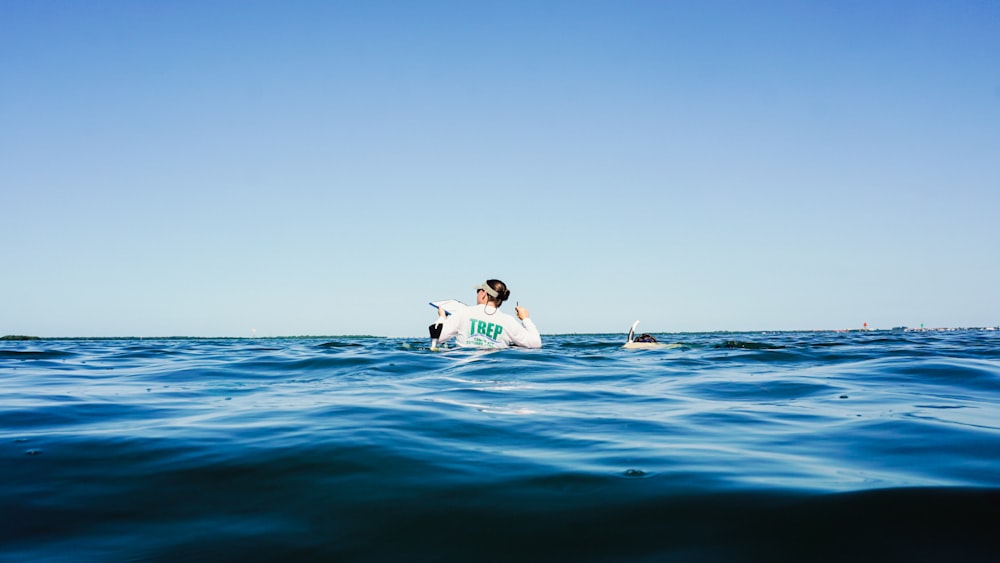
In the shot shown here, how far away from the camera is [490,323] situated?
12719mm

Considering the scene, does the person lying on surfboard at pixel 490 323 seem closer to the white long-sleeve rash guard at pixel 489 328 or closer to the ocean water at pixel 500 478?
the white long-sleeve rash guard at pixel 489 328

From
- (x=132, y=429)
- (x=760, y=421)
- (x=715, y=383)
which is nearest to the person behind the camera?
(x=132, y=429)

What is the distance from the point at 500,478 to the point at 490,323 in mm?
9560

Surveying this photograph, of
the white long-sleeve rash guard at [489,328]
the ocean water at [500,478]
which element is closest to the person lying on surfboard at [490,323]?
the white long-sleeve rash guard at [489,328]

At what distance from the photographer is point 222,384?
850 centimetres

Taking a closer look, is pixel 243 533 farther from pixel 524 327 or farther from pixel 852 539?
pixel 524 327

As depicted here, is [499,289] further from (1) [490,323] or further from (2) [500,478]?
(2) [500,478]

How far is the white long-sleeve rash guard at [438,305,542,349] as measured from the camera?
12742mm

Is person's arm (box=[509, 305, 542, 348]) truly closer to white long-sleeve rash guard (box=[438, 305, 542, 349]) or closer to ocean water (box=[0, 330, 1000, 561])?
white long-sleeve rash guard (box=[438, 305, 542, 349])

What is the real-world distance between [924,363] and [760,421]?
23.2 ft

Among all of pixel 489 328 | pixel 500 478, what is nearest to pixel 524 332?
pixel 489 328

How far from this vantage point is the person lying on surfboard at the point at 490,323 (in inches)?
502

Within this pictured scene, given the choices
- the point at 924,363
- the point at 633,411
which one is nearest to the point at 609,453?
the point at 633,411

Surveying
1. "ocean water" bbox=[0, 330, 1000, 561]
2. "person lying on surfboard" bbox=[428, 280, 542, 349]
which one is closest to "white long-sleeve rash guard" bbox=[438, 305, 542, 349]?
"person lying on surfboard" bbox=[428, 280, 542, 349]
